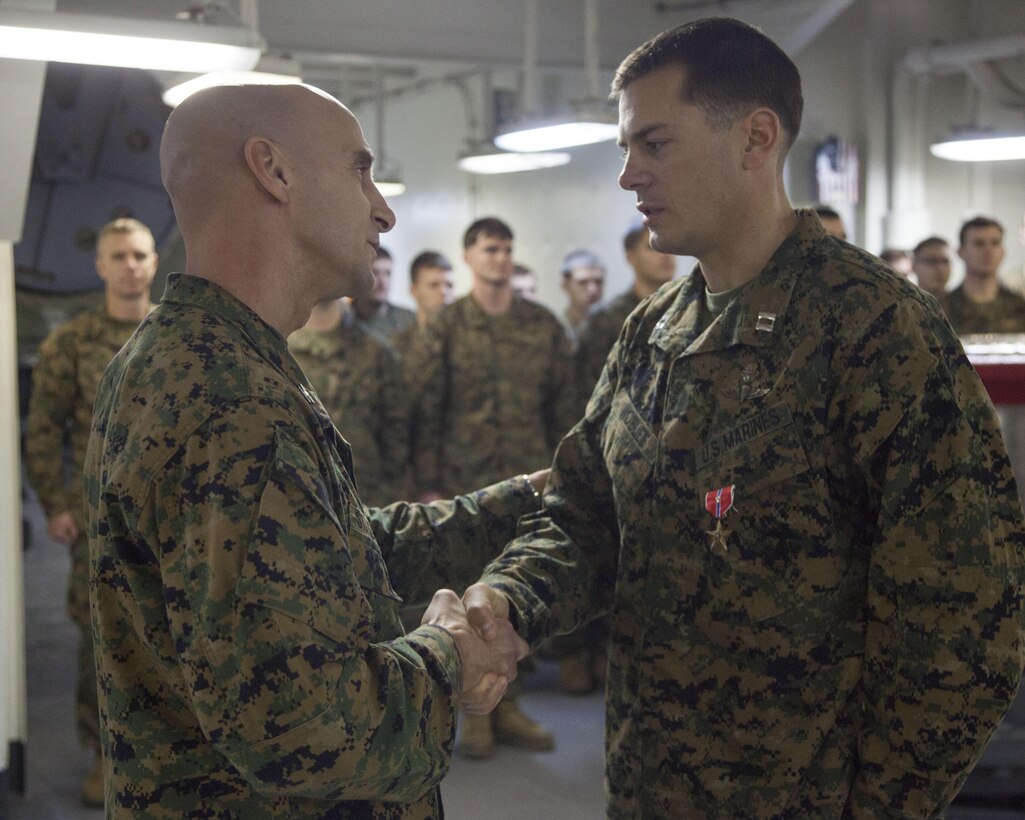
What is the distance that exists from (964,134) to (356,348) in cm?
347

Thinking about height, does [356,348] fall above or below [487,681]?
above

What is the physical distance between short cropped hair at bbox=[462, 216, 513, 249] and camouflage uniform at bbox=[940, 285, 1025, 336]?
287cm

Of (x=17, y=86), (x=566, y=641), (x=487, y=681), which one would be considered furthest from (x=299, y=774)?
(x=566, y=641)

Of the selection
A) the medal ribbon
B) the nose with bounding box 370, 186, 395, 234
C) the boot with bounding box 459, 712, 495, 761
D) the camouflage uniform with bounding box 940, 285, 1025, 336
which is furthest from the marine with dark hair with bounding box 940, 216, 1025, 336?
the nose with bounding box 370, 186, 395, 234

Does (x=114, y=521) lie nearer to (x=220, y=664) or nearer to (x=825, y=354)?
(x=220, y=664)

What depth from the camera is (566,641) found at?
512 centimetres

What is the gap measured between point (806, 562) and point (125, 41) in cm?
238

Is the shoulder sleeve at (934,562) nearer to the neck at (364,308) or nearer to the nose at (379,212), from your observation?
the nose at (379,212)

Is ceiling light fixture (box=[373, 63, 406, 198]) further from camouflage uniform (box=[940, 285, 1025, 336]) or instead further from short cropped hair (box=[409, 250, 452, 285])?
camouflage uniform (box=[940, 285, 1025, 336])

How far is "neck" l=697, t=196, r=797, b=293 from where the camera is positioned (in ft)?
6.06

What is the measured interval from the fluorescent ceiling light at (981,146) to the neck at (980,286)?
2.25 feet

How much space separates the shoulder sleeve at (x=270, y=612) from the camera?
1.23 metres

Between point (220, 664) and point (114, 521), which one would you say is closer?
point (220, 664)

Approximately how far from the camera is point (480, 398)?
16.8ft
